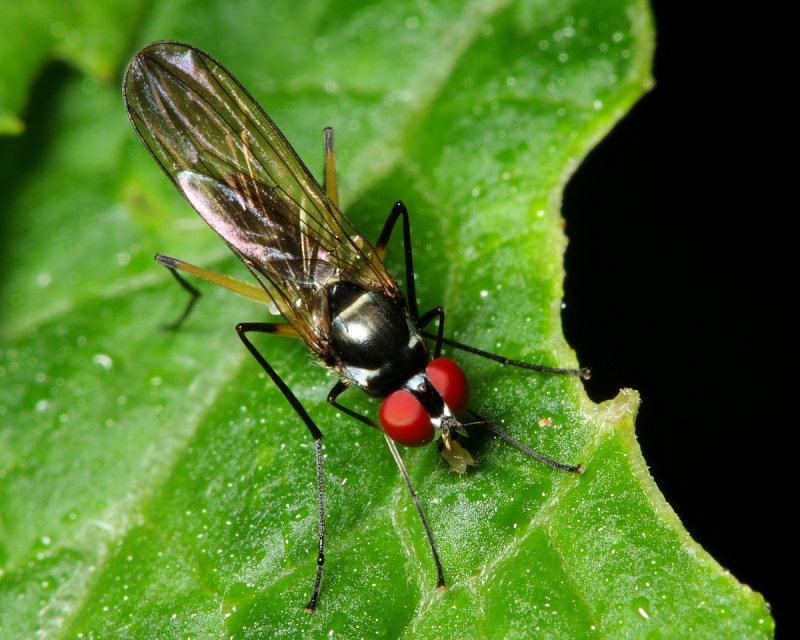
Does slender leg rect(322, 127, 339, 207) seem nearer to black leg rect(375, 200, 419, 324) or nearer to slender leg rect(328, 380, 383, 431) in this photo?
black leg rect(375, 200, 419, 324)

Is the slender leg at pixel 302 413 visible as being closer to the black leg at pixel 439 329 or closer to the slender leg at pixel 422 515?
the slender leg at pixel 422 515

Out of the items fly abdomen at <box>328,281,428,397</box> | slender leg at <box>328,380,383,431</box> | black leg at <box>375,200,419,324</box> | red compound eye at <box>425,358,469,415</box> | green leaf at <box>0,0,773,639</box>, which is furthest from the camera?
black leg at <box>375,200,419,324</box>

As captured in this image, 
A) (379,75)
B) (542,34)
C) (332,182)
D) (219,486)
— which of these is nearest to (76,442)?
(219,486)

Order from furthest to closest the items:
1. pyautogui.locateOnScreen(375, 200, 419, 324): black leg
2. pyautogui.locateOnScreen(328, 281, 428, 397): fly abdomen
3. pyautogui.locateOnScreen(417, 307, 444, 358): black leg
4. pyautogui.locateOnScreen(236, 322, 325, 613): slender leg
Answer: pyautogui.locateOnScreen(375, 200, 419, 324): black leg < pyautogui.locateOnScreen(417, 307, 444, 358): black leg < pyautogui.locateOnScreen(328, 281, 428, 397): fly abdomen < pyautogui.locateOnScreen(236, 322, 325, 613): slender leg

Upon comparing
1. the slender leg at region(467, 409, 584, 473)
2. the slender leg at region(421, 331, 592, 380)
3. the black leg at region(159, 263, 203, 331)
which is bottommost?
the slender leg at region(467, 409, 584, 473)

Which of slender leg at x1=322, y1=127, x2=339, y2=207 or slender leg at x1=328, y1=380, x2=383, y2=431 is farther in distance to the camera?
slender leg at x1=322, y1=127, x2=339, y2=207

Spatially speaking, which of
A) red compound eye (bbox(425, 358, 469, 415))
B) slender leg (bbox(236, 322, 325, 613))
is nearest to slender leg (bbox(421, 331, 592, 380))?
red compound eye (bbox(425, 358, 469, 415))

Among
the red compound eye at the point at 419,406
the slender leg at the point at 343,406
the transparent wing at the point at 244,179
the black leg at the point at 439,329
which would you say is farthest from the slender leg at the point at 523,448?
the transparent wing at the point at 244,179

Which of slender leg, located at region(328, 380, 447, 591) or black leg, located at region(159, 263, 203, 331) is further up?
black leg, located at region(159, 263, 203, 331)
